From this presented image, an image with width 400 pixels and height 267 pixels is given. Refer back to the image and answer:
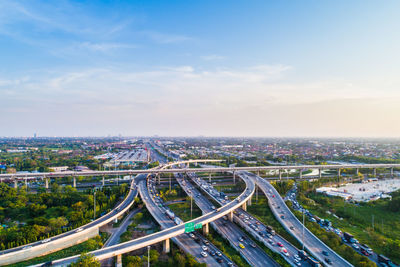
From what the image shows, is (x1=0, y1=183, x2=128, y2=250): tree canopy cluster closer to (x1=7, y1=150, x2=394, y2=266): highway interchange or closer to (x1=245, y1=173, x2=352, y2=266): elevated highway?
(x1=7, y1=150, x2=394, y2=266): highway interchange

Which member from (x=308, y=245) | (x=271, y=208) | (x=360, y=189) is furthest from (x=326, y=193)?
(x=308, y=245)

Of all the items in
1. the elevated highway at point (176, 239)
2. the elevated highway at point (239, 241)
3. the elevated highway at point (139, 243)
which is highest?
the elevated highway at point (139, 243)

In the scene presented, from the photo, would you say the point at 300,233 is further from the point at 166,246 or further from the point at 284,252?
the point at 166,246

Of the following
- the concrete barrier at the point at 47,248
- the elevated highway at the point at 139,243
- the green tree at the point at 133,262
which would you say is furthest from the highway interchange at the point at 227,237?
the green tree at the point at 133,262

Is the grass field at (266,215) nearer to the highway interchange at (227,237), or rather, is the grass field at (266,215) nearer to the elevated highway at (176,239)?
the highway interchange at (227,237)

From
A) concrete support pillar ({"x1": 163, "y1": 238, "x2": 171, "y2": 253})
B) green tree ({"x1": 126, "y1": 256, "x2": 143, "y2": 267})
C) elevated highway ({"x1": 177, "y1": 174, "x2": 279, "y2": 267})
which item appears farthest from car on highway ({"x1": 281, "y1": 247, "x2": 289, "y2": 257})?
green tree ({"x1": 126, "y1": 256, "x2": 143, "y2": 267})

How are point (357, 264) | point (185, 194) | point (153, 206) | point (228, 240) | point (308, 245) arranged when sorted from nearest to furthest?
point (357, 264) → point (308, 245) → point (228, 240) → point (153, 206) → point (185, 194)

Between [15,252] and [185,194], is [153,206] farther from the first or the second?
[15,252]

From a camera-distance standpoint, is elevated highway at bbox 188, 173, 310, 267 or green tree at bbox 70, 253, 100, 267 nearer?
green tree at bbox 70, 253, 100, 267

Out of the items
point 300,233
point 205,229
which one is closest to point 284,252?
point 300,233

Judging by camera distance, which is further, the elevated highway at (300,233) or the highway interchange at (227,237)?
the elevated highway at (300,233)

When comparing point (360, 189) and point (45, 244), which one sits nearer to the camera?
point (45, 244)
